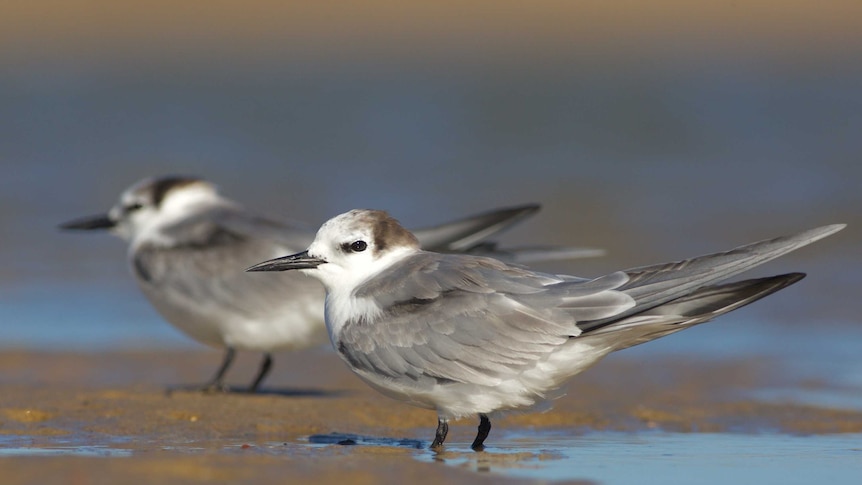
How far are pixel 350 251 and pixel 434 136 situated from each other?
13.1 meters

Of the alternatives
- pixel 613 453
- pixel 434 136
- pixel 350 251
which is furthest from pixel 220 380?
pixel 434 136

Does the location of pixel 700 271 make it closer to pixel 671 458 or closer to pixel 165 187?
pixel 671 458

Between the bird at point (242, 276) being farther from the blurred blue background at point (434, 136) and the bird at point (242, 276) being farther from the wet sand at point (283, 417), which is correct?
the blurred blue background at point (434, 136)

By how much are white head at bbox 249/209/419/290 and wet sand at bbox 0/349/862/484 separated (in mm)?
760

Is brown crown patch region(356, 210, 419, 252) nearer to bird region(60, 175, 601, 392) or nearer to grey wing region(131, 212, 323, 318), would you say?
bird region(60, 175, 601, 392)

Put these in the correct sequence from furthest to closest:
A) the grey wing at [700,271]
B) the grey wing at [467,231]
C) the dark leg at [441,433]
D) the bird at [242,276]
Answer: the bird at [242,276]
the grey wing at [467,231]
the dark leg at [441,433]
the grey wing at [700,271]

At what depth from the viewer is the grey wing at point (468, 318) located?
541 centimetres

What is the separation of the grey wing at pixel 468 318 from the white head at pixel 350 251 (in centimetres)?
20

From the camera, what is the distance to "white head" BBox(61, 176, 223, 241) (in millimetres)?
8680

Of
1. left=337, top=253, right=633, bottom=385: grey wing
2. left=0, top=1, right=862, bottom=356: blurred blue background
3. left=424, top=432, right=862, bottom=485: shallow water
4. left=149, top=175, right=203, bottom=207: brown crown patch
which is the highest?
left=0, top=1, right=862, bottom=356: blurred blue background

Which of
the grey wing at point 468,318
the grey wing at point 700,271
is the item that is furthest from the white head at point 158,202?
the grey wing at point 700,271

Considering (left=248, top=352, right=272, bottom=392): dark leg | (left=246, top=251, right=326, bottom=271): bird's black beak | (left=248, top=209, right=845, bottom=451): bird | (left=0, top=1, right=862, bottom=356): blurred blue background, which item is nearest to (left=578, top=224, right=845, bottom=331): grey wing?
(left=248, top=209, right=845, bottom=451): bird

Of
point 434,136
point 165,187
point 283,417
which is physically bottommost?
point 283,417

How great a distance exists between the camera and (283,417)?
22.0ft
